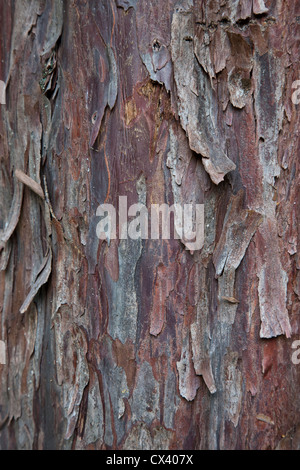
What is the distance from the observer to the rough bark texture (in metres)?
0.89

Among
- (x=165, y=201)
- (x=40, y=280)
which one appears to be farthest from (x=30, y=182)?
(x=165, y=201)

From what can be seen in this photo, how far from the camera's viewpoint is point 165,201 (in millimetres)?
923

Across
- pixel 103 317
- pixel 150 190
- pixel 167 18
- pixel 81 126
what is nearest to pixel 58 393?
pixel 103 317

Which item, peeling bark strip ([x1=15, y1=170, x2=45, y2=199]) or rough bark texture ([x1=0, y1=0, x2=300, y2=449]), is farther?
peeling bark strip ([x1=15, y1=170, x2=45, y2=199])

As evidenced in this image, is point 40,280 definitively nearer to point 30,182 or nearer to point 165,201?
point 30,182

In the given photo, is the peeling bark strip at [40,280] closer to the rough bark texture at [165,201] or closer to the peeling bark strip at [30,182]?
the rough bark texture at [165,201]

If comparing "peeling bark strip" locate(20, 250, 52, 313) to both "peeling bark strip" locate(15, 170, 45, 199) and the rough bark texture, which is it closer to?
the rough bark texture

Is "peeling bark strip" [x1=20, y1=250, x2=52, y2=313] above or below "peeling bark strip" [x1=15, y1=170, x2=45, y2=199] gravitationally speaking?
below

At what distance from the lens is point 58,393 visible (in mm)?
1035

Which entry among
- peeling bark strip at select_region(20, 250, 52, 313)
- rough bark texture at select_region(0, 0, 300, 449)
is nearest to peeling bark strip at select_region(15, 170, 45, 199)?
rough bark texture at select_region(0, 0, 300, 449)

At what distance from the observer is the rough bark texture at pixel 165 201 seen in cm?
89

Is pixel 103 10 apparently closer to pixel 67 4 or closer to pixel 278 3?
pixel 67 4
